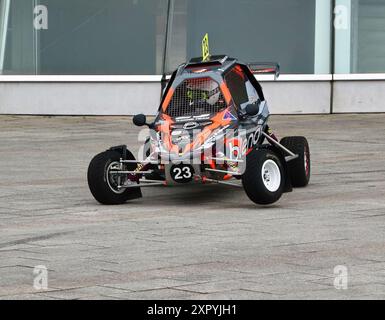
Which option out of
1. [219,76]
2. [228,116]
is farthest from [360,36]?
[228,116]

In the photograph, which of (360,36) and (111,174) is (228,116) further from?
(360,36)

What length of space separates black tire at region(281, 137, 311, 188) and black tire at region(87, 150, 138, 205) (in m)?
2.22

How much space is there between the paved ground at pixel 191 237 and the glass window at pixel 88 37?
22.2ft

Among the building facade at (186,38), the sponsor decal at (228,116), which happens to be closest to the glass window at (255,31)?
the building facade at (186,38)

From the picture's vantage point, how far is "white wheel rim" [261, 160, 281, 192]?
42.2 feet

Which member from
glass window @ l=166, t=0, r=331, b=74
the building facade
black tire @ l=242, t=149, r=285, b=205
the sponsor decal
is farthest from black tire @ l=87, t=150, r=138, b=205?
glass window @ l=166, t=0, r=331, b=74

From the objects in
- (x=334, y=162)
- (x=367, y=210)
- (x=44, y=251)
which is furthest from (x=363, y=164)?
(x=44, y=251)

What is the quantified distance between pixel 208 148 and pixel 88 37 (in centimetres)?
1191

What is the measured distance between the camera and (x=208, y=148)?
42.6 feet

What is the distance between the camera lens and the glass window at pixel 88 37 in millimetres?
24281

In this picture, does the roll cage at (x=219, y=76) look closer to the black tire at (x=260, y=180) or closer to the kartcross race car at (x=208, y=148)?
the kartcross race car at (x=208, y=148)

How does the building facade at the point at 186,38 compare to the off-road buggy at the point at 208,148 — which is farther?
the building facade at the point at 186,38
